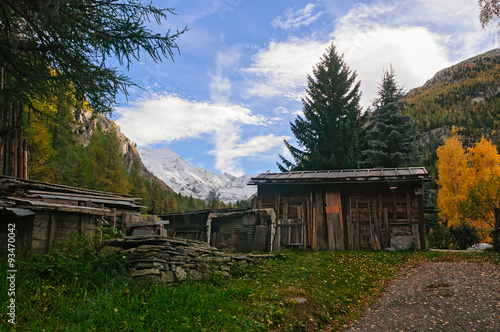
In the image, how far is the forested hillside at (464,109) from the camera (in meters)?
89.4

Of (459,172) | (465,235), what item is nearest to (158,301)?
(465,235)

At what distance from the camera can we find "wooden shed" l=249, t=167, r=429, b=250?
17.6 meters

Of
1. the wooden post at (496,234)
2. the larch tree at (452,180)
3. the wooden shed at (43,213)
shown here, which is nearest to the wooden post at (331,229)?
the wooden post at (496,234)

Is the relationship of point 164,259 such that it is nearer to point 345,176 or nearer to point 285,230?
point 285,230

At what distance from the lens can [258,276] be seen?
9.21m

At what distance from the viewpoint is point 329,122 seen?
1194 inches

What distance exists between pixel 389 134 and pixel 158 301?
27344 millimetres

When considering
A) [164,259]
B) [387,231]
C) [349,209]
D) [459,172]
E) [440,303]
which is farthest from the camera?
[459,172]

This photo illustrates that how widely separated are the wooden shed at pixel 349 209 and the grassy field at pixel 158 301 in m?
8.55

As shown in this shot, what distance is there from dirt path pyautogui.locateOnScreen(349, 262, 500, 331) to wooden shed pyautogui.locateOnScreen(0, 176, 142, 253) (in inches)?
304

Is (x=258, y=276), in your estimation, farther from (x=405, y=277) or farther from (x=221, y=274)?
(x=405, y=277)

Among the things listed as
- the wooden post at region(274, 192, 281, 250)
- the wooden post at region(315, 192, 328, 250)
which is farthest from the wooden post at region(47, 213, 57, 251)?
the wooden post at region(315, 192, 328, 250)

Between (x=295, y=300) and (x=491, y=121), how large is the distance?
375ft

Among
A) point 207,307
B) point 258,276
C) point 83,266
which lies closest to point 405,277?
point 258,276
